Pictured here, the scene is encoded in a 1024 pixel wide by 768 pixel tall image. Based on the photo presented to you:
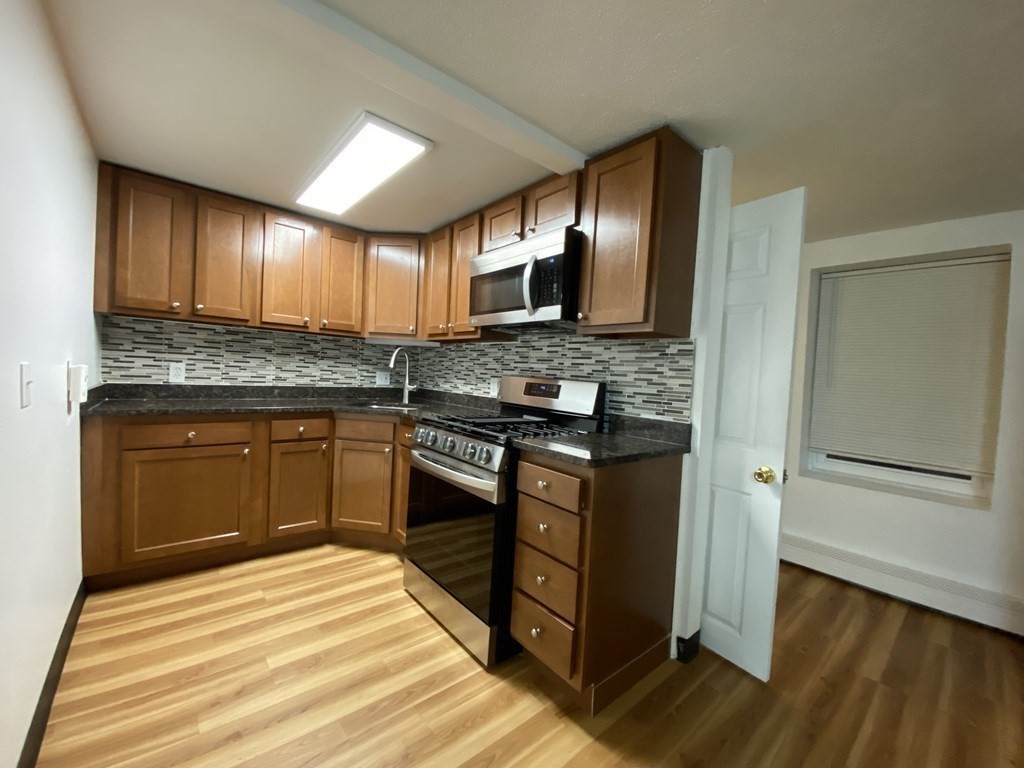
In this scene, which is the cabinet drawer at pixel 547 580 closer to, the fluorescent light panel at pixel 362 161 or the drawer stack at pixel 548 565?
the drawer stack at pixel 548 565

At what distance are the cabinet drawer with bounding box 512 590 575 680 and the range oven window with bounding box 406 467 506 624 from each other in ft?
0.36

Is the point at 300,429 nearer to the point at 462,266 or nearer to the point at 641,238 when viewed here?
the point at 462,266

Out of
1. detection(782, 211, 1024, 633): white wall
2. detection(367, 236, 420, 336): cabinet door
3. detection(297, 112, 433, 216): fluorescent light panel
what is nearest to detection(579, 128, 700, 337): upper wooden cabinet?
detection(297, 112, 433, 216): fluorescent light panel

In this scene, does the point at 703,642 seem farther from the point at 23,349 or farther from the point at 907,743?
A: the point at 23,349

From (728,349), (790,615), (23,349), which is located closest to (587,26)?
(728,349)

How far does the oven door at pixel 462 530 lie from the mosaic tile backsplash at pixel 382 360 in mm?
788

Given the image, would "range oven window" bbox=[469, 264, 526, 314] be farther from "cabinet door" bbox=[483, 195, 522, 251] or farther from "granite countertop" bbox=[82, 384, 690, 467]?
"granite countertop" bbox=[82, 384, 690, 467]

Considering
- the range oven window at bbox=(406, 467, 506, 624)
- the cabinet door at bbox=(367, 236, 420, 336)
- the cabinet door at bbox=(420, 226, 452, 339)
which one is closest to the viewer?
the range oven window at bbox=(406, 467, 506, 624)

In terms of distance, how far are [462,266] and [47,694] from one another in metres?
2.45

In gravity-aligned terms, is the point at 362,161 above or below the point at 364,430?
above

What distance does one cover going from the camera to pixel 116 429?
1946 millimetres

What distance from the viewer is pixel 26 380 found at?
107 cm

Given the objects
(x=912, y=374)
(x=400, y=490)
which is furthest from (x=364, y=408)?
(x=912, y=374)

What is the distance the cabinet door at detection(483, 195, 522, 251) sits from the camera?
2.13 m
